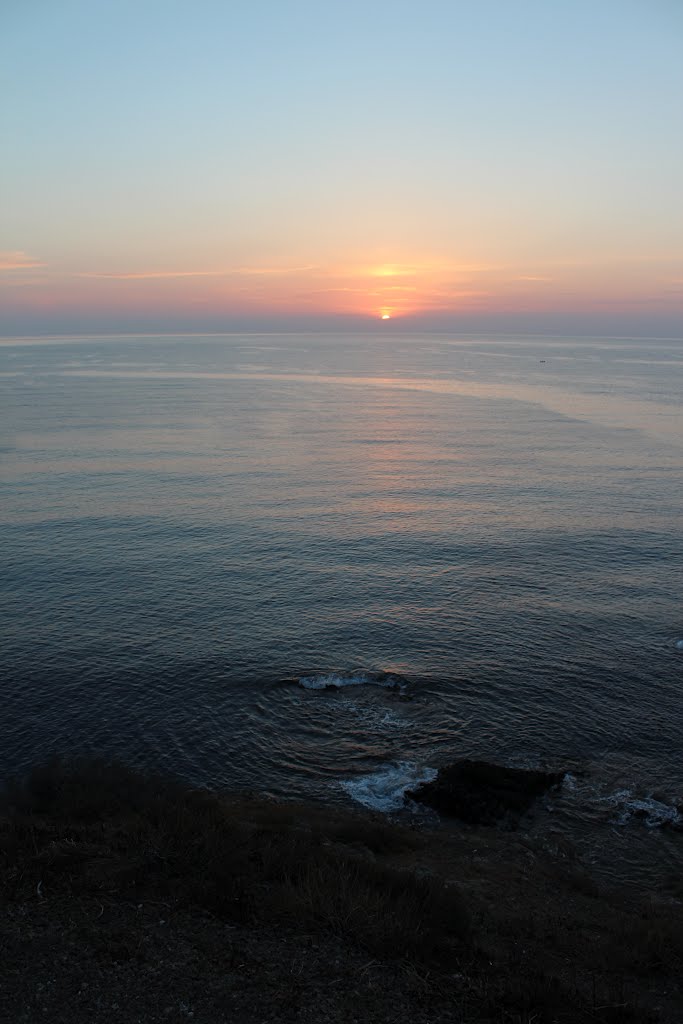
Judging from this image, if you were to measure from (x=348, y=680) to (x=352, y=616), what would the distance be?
356 inches

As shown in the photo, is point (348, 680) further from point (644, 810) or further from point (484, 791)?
point (644, 810)

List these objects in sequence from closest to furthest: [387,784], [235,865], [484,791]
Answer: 1. [235,865]
2. [484,791]
3. [387,784]

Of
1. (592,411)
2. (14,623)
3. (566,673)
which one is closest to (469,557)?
(566,673)

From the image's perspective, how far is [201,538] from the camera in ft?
217

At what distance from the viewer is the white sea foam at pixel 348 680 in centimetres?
4181

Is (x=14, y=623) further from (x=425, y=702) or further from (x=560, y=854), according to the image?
(x=560, y=854)

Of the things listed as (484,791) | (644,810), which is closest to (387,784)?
(484,791)

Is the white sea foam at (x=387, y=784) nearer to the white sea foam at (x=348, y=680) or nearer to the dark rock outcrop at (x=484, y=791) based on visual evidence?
the dark rock outcrop at (x=484, y=791)

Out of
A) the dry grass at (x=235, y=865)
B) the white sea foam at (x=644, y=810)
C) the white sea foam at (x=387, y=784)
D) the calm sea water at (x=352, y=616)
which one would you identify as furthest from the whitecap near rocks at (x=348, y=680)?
the white sea foam at (x=644, y=810)

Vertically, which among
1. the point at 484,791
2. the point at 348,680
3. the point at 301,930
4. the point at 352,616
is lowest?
the point at 484,791

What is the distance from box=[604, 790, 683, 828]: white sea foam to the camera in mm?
30188

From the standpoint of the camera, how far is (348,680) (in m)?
42.4

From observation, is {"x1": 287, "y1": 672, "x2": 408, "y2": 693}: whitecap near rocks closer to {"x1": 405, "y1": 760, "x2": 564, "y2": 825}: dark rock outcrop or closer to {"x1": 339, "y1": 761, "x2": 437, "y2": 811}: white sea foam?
{"x1": 339, "y1": 761, "x2": 437, "y2": 811}: white sea foam

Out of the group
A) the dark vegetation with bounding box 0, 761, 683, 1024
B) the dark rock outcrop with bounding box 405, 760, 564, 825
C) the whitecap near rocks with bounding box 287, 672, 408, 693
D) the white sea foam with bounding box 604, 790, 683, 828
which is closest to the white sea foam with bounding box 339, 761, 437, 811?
the dark rock outcrop with bounding box 405, 760, 564, 825
